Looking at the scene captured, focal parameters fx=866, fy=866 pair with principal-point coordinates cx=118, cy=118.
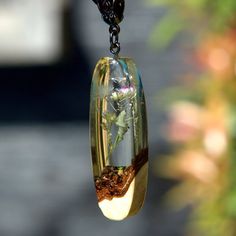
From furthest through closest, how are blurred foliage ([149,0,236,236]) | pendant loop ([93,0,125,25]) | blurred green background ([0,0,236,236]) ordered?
blurred green background ([0,0,236,236]) < blurred foliage ([149,0,236,236]) < pendant loop ([93,0,125,25])

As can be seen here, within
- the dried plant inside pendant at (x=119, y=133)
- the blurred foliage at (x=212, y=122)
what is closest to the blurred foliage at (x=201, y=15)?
the blurred foliage at (x=212, y=122)

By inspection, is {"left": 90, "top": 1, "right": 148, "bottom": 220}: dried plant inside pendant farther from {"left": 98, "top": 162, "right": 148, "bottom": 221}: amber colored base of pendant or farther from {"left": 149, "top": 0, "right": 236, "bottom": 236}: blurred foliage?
{"left": 149, "top": 0, "right": 236, "bottom": 236}: blurred foliage

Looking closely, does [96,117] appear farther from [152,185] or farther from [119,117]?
[152,185]

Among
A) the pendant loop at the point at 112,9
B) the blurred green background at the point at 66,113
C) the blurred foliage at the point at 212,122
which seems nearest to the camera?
the pendant loop at the point at 112,9

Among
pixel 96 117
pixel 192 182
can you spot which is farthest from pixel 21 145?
pixel 96 117

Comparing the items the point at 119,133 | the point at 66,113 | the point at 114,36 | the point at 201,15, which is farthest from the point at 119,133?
the point at 66,113

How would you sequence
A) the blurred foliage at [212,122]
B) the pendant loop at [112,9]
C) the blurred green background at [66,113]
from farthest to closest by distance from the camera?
the blurred green background at [66,113] < the blurred foliage at [212,122] < the pendant loop at [112,9]

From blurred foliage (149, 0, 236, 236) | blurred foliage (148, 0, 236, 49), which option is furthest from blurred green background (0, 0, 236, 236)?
blurred foliage (149, 0, 236, 236)

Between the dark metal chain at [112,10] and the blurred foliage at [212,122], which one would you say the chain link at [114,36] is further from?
the blurred foliage at [212,122]
